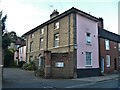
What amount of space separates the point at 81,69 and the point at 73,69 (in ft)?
5.48

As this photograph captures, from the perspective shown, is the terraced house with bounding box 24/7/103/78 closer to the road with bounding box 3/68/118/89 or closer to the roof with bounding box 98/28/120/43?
the roof with bounding box 98/28/120/43

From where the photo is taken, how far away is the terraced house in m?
23.1

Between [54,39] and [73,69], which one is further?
[54,39]

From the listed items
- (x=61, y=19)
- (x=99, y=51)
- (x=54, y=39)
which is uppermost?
(x=61, y=19)

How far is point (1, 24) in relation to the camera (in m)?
16.5

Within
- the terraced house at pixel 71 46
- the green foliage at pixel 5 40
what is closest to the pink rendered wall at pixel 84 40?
the terraced house at pixel 71 46

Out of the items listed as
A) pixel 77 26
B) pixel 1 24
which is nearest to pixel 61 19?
pixel 77 26

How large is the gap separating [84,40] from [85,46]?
0.80 meters

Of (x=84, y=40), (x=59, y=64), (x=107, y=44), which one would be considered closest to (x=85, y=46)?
(x=84, y=40)

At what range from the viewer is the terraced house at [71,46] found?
23.1 metres

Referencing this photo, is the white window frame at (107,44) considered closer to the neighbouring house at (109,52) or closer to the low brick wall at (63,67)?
the neighbouring house at (109,52)

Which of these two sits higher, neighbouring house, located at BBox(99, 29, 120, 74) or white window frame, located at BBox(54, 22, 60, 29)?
white window frame, located at BBox(54, 22, 60, 29)

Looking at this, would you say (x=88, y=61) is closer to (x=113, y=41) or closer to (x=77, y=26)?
(x=77, y=26)

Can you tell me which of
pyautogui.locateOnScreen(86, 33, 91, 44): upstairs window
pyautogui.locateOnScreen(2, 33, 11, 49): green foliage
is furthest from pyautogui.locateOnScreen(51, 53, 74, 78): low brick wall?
pyautogui.locateOnScreen(2, 33, 11, 49): green foliage
